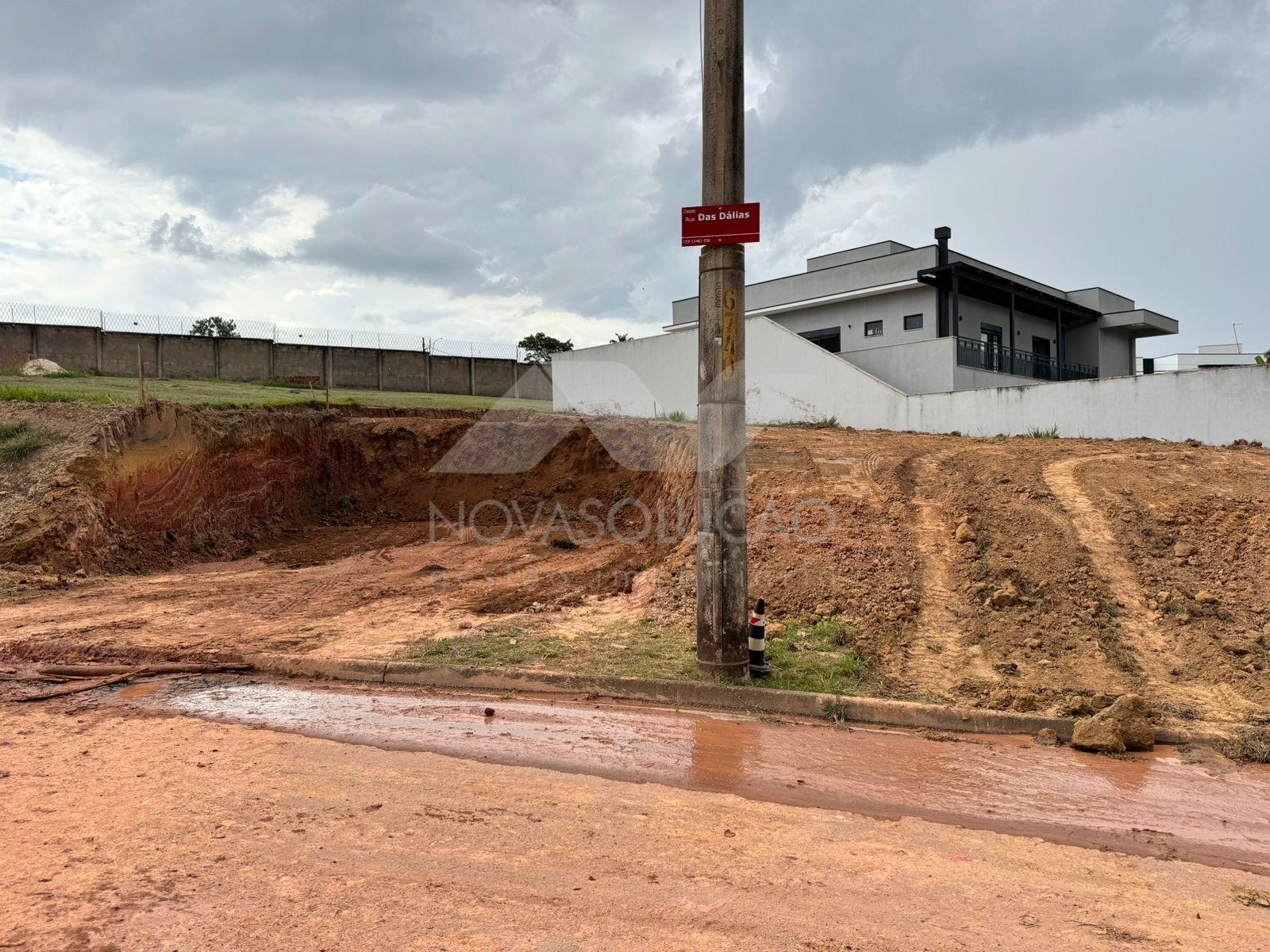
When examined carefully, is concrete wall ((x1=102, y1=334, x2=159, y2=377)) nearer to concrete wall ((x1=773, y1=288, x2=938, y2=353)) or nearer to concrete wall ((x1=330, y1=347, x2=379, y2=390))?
concrete wall ((x1=330, y1=347, x2=379, y2=390))

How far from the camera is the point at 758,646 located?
24.2ft

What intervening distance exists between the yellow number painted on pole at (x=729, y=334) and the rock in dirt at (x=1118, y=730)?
390 centimetres

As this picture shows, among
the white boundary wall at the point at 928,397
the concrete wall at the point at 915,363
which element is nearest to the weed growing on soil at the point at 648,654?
the white boundary wall at the point at 928,397

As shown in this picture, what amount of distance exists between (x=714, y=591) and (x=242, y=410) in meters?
13.7

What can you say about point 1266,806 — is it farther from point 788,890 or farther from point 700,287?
point 700,287

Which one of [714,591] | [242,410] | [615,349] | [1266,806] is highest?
[615,349]

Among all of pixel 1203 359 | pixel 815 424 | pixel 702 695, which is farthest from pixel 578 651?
pixel 1203 359

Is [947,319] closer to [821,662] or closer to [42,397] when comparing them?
[821,662]

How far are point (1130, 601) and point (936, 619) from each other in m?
1.93

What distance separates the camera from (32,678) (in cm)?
757

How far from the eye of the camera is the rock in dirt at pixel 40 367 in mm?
25438

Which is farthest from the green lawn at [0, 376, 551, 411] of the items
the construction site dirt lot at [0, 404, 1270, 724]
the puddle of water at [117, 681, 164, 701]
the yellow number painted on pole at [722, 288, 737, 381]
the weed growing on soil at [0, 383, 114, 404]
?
the yellow number painted on pole at [722, 288, 737, 381]

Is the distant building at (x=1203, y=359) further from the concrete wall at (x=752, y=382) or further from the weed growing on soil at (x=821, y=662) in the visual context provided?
the weed growing on soil at (x=821, y=662)

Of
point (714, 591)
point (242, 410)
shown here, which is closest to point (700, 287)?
point (714, 591)
